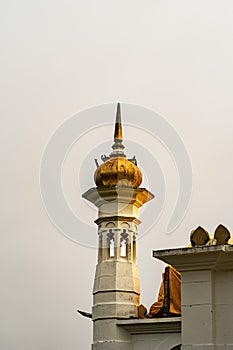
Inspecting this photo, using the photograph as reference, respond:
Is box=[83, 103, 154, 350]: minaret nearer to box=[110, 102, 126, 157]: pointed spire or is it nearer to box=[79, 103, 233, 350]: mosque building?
box=[79, 103, 233, 350]: mosque building

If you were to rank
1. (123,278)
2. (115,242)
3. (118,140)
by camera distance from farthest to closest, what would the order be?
(118,140) → (115,242) → (123,278)

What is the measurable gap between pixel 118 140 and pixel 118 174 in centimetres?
112

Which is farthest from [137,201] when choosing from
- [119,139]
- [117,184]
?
[119,139]

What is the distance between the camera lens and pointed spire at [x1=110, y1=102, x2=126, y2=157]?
45.3ft

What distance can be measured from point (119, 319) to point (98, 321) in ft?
1.38

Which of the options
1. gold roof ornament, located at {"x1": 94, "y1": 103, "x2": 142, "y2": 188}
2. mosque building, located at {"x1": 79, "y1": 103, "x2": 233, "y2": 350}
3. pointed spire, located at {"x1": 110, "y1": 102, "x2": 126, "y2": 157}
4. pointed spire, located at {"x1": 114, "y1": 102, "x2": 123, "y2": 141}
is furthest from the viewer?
pointed spire, located at {"x1": 114, "y1": 102, "x2": 123, "y2": 141}

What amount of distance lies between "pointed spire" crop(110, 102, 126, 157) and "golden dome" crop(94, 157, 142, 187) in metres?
0.38

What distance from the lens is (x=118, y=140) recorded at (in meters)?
14.1

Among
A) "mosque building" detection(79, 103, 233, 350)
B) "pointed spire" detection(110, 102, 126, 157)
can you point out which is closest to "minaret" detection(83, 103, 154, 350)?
"mosque building" detection(79, 103, 233, 350)

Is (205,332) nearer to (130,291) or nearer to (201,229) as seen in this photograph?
(201,229)

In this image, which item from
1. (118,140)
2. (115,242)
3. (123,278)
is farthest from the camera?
(118,140)

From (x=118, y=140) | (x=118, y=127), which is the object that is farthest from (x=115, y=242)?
(x=118, y=127)

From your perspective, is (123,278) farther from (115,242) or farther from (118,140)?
(118,140)

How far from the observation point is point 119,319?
12320 mm
